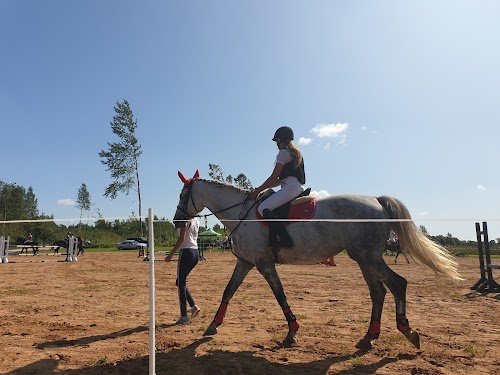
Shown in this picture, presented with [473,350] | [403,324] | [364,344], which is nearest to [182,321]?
[364,344]

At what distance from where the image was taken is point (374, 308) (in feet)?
16.8

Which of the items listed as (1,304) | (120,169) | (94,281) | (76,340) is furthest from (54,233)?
(76,340)

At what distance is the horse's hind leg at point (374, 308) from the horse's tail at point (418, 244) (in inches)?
26.9

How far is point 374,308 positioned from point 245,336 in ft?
6.52

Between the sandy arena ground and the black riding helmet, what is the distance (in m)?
3.02

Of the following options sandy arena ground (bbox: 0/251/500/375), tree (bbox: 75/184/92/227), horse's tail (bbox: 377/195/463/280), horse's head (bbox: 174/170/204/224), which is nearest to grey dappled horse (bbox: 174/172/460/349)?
horse's tail (bbox: 377/195/463/280)

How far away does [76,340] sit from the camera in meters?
5.17

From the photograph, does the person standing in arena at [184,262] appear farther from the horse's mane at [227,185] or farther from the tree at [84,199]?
the tree at [84,199]

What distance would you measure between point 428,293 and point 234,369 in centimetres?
791

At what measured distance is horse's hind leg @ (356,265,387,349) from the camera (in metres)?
4.87

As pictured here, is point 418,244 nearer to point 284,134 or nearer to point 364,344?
point 364,344

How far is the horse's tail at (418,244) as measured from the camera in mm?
4965

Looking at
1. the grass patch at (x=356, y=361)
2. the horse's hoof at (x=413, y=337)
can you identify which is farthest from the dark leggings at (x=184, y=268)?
the horse's hoof at (x=413, y=337)

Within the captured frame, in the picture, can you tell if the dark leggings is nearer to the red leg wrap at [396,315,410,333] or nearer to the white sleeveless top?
the white sleeveless top
